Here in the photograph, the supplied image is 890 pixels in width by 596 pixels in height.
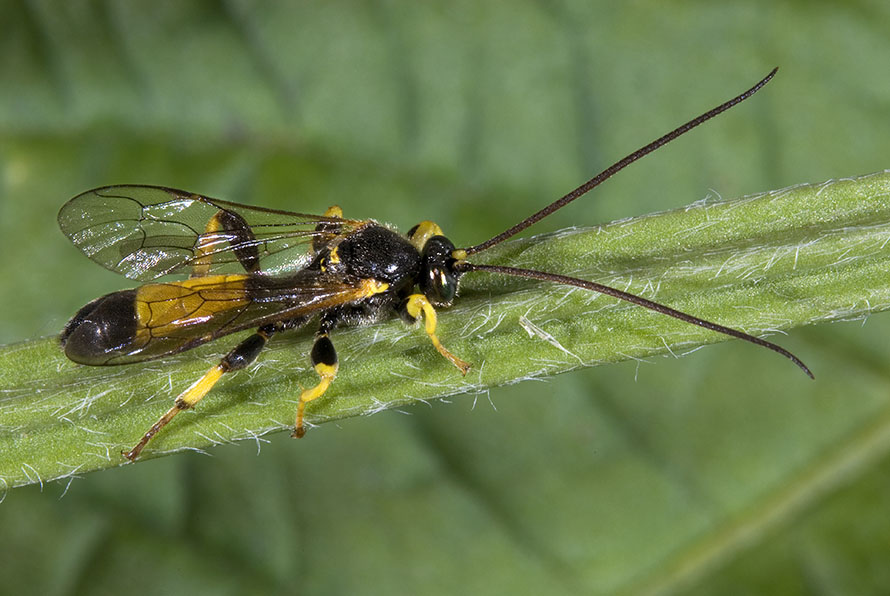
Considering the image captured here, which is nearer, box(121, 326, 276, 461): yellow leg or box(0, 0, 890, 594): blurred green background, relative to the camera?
box(121, 326, 276, 461): yellow leg

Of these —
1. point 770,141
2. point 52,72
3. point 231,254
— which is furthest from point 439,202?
point 52,72

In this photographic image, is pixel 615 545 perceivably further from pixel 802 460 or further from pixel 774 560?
pixel 802 460

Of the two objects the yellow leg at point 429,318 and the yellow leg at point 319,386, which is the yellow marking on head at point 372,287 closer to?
the yellow leg at point 429,318

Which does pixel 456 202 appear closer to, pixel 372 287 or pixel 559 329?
pixel 372 287

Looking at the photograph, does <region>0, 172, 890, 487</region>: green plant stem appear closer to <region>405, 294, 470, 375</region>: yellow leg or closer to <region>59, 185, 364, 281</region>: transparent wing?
<region>405, 294, 470, 375</region>: yellow leg

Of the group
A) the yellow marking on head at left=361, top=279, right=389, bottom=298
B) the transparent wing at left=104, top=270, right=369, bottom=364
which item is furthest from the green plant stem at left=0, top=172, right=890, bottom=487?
the yellow marking on head at left=361, top=279, right=389, bottom=298

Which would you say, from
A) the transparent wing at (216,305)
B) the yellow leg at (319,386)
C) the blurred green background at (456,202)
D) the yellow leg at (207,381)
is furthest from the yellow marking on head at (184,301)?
the blurred green background at (456,202)

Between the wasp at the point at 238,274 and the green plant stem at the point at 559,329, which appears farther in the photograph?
the wasp at the point at 238,274
